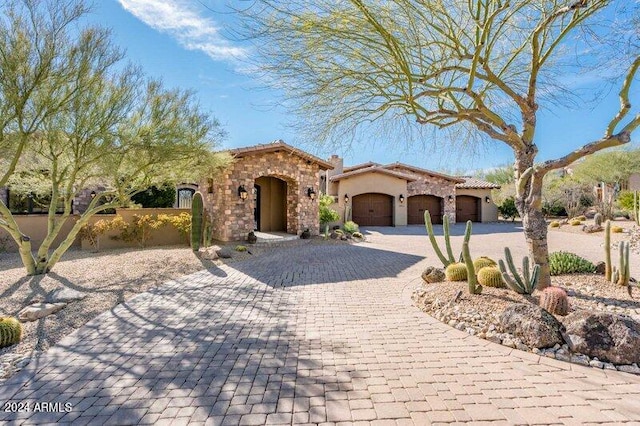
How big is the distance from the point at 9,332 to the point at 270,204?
510 inches

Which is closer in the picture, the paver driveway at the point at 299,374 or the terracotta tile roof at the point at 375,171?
the paver driveway at the point at 299,374

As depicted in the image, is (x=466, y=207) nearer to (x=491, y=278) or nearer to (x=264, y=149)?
(x=264, y=149)

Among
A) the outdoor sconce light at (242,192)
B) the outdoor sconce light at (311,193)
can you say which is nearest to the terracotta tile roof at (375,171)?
the outdoor sconce light at (311,193)

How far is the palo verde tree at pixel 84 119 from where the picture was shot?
6055 millimetres

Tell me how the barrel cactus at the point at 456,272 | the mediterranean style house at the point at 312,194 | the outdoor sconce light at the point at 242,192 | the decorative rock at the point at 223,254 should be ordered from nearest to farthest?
the barrel cactus at the point at 456,272 → the decorative rock at the point at 223,254 → the outdoor sconce light at the point at 242,192 → the mediterranean style house at the point at 312,194

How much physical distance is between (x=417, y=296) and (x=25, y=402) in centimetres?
574

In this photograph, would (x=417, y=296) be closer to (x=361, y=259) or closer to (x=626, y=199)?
(x=361, y=259)

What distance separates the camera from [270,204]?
16984 millimetres

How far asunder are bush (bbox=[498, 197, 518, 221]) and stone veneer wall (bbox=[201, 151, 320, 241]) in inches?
826

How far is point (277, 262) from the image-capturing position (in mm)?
10117

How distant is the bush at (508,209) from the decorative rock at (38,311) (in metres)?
30.9

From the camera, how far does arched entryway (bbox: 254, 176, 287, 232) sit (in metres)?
16.7

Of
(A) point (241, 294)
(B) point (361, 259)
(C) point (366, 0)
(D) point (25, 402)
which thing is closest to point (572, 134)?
(C) point (366, 0)

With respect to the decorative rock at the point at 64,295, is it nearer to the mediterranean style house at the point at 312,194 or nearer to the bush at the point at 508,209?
the mediterranean style house at the point at 312,194
